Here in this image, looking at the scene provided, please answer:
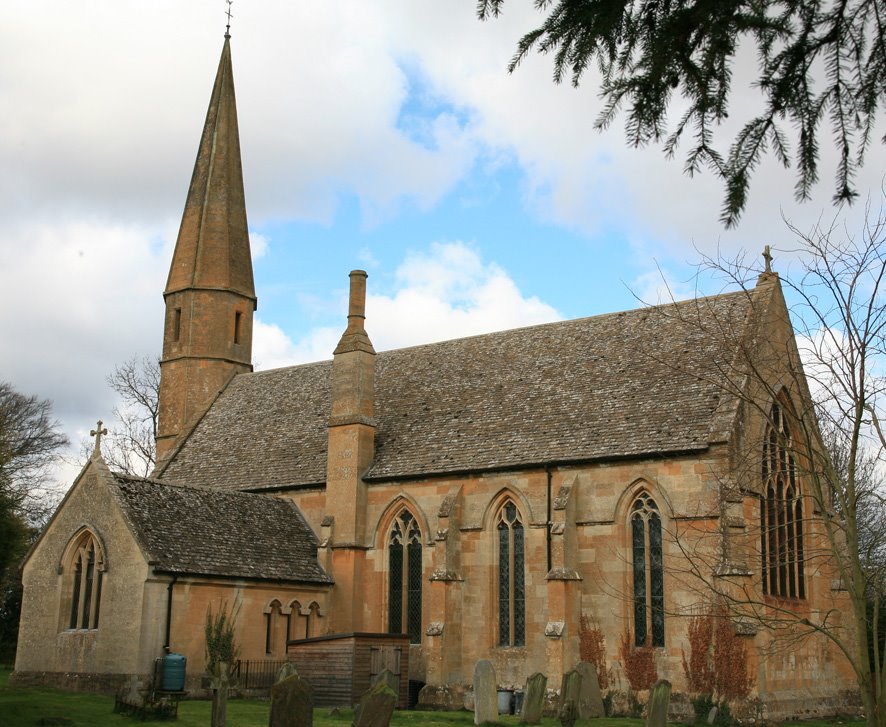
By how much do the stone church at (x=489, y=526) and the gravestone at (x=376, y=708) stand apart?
10.7 m

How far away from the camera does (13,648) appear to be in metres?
43.2

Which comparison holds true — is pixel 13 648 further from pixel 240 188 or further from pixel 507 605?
pixel 507 605

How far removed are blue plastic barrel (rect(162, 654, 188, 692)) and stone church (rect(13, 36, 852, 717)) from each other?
488mm

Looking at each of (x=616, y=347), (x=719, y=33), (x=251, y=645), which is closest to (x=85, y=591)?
(x=251, y=645)

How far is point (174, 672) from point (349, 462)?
8336mm

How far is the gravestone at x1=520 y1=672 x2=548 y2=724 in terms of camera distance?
67.3 ft

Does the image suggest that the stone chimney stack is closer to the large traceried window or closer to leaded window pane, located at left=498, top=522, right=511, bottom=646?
leaded window pane, located at left=498, top=522, right=511, bottom=646

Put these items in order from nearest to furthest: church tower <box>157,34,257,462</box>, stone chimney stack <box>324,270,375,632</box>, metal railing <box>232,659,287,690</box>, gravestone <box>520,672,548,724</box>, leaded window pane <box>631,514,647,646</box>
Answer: gravestone <box>520,672,548,724</box> → leaded window pane <box>631,514,647,646</box> → metal railing <box>232,659,287,690</box> → stone chimney stack <box>324,270,375,632</box> → church tower <box>157,34,257,462</box>

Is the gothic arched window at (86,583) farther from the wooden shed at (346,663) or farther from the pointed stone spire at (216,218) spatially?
Result: the pointed stone spire at (216,218)

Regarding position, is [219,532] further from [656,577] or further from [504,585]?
[656,577]

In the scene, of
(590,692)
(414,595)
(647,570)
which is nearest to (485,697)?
(590,692)

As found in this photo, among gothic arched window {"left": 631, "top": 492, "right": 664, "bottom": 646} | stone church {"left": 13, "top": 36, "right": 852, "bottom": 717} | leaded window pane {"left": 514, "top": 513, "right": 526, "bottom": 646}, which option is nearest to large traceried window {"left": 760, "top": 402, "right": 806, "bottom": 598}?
stone church {"left": 13, "top": 36, "right": 852, "bottom": 717}

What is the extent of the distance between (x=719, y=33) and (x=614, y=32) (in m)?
0.85

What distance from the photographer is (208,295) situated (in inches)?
1591
